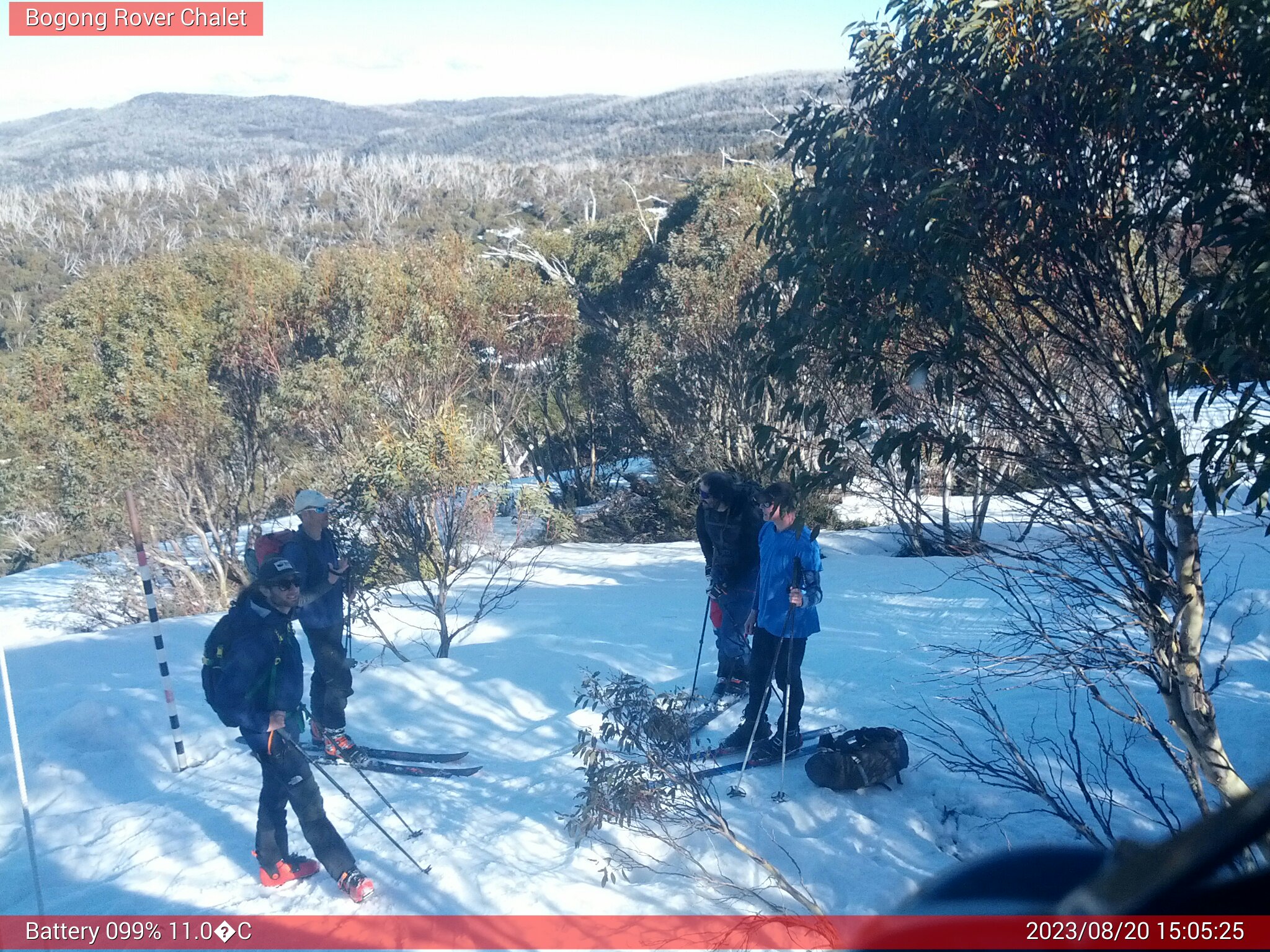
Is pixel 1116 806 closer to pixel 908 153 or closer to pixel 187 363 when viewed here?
pixel 908 153

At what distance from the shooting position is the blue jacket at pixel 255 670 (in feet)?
13.3

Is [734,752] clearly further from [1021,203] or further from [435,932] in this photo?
[1021,203]

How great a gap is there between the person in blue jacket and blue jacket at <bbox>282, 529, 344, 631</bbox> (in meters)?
2.61

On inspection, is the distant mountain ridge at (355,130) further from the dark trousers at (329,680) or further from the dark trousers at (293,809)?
the dark trousers at (293,809)

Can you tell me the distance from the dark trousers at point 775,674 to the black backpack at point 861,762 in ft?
1.35

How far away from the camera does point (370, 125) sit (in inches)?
3787

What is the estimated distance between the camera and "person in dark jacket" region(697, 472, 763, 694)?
595 cm

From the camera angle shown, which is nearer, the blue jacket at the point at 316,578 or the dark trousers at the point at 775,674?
the dark trousers at the point at 775,674

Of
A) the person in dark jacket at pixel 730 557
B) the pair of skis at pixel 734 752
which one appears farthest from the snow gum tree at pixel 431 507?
the pair of skis at pixel 734 752

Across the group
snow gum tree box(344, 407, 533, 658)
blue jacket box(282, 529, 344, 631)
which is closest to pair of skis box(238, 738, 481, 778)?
blue jacket box(282, 529, 344, 631)

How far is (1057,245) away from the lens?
3438 millimetres

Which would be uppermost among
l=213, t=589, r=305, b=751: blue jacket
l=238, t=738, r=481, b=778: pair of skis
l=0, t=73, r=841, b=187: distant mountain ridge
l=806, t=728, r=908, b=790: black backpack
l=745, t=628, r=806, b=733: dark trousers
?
l=0, t=73, r=841, b=187: distant mountain ridge

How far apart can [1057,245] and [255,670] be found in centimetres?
370

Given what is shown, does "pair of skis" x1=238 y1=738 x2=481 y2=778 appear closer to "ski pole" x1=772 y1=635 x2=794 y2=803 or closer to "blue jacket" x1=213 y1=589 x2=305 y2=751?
"blue jacket" x1=213 y1=589 x2=305 y2=751
